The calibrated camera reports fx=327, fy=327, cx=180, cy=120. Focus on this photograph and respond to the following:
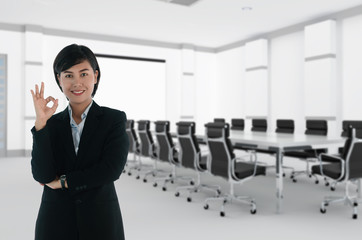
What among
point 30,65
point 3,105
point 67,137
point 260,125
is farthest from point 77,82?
point 3,105

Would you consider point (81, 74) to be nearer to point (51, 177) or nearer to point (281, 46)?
point (51, 177)

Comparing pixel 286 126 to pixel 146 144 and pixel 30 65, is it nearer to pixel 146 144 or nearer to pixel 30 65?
pixel 146 144

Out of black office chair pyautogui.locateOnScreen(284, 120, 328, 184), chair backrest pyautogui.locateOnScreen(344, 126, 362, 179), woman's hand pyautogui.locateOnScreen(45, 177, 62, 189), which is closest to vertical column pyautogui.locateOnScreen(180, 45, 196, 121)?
black office chair pyautogui.locateOnScreen(284, 120, 328, 184)

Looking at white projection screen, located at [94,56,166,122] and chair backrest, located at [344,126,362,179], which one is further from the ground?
white projection screen, located at [94,56,166,122]

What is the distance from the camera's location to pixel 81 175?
1.07 meters

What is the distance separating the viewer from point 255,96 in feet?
34.5

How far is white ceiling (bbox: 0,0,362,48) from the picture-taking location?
750 cm

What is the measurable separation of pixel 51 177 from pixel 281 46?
32.2 feet

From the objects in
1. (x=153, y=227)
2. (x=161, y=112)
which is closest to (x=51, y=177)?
(x=153, y=227)

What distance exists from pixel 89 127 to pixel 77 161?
0.12 meters

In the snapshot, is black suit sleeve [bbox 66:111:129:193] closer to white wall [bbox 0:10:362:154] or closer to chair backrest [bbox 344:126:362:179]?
chair backrest [bbox 344:126:362:179]

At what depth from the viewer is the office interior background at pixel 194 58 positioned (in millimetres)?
7859

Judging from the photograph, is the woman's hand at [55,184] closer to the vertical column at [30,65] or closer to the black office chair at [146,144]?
the black office chair at [146,144]

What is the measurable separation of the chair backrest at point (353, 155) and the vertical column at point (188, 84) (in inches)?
320
